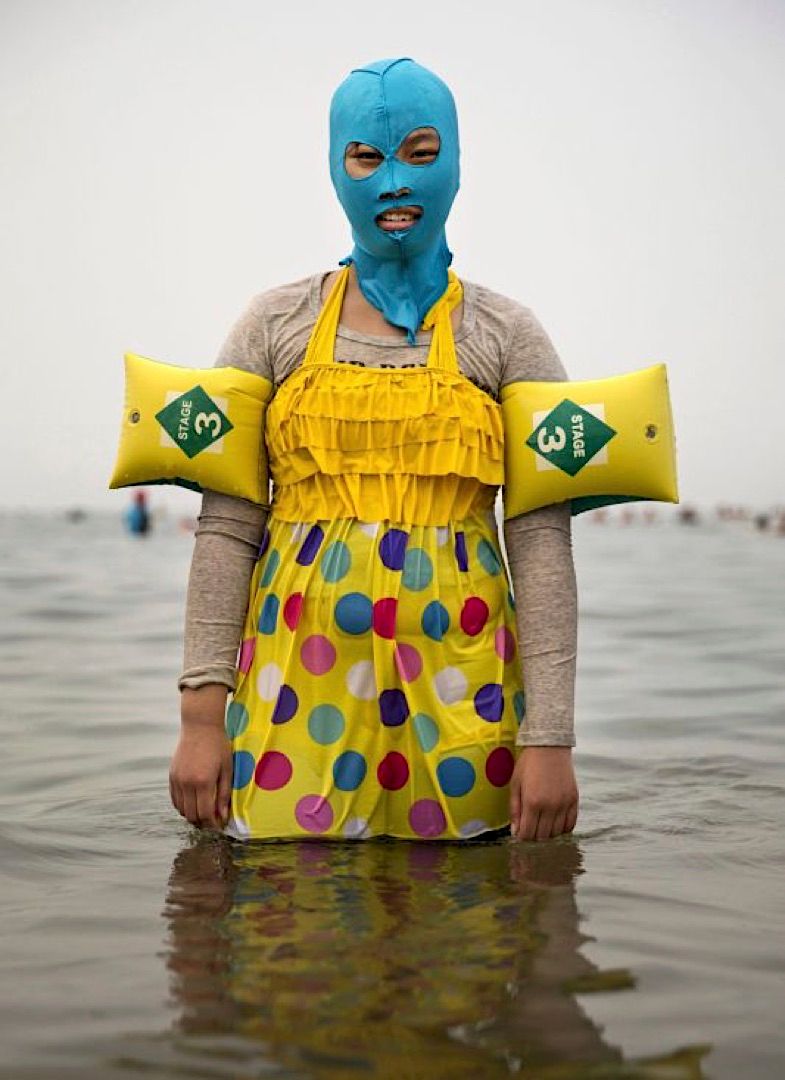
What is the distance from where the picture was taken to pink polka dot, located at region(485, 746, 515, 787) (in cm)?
325

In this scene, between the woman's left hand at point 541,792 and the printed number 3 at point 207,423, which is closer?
the woman's left hand at point 541,792

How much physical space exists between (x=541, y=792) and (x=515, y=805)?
7 centimetres

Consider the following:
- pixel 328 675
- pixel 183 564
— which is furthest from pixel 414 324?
pixel 183 564

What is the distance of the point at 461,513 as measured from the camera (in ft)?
10.8

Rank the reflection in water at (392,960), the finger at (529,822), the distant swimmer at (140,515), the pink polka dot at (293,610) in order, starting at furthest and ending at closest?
the distant swimmer at (140,515) → the pink polka dot at (293,610) → the finger at (529,822) → the reflection in water at (392,960)

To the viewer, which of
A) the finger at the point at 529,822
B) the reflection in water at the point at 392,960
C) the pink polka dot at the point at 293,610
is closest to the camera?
the reflection in water at the point at 392,960

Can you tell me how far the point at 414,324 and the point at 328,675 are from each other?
76 cm

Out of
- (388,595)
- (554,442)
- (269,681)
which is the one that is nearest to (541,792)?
(388,595)

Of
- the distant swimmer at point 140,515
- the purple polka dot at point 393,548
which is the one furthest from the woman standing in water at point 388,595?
the distant swimmer at point 140,515

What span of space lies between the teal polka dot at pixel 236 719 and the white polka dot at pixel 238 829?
18 centimetres

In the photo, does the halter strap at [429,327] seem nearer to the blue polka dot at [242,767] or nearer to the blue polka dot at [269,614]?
the blue polka dot at [269,614]

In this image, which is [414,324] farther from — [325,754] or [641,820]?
[641,820]

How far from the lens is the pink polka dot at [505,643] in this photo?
3303 millimetres

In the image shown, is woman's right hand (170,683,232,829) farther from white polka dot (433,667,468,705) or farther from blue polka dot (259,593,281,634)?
white polka dot (433,667,468,705)
